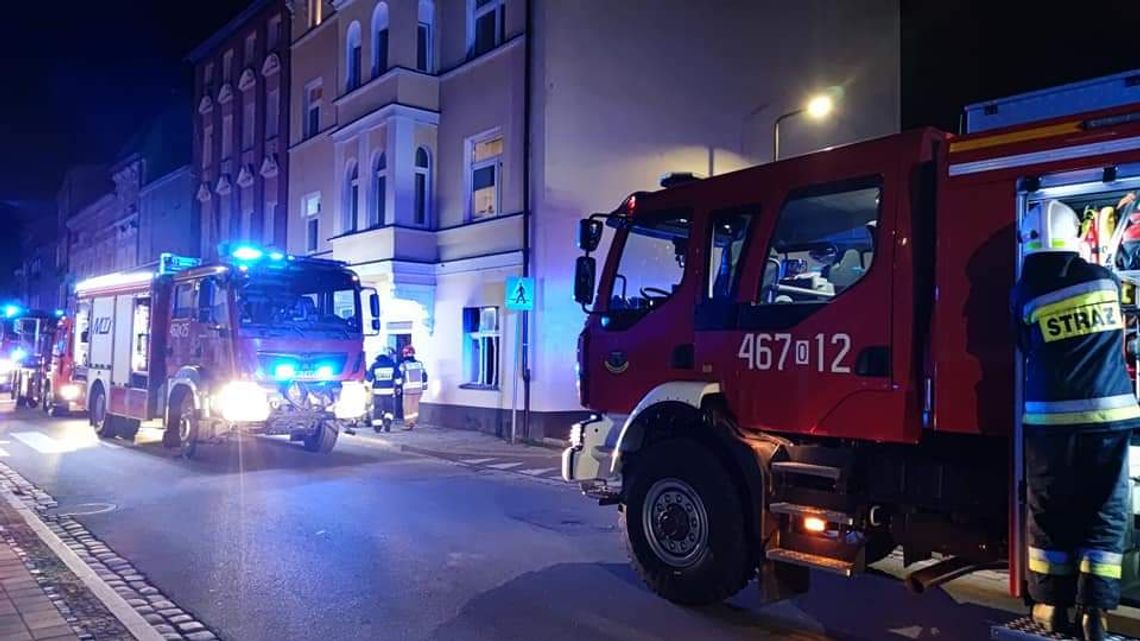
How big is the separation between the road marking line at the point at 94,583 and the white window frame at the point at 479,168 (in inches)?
394

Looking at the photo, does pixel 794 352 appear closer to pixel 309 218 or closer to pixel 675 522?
pixel 675 522

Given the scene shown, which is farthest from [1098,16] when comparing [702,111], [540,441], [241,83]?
[241,83]

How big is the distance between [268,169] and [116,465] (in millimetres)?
15195

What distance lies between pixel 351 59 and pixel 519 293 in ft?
31.9

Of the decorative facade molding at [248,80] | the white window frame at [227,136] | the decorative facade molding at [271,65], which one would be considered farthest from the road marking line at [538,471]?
the white window frame at [227,136]

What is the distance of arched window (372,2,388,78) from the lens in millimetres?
19453

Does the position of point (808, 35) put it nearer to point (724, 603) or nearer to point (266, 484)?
point (266, 484)

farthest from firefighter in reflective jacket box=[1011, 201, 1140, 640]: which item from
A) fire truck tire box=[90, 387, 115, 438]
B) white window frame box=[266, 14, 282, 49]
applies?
white window frame box=[266, 14, 282, 49]

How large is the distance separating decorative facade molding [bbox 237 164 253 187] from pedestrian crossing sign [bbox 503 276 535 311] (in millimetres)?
15658

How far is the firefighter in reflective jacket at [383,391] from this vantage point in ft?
44.9

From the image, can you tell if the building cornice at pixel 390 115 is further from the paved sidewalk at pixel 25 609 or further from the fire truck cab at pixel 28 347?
the paved sidewalk at pixel 25 609

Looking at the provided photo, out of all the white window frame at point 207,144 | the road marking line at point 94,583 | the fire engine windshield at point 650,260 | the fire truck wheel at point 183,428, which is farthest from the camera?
the white window frame at point 207,144

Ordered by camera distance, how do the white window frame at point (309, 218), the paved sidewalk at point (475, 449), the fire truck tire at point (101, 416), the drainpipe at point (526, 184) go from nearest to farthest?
the paved sidewalk at point (475, 449)
the drainpipe at point (526, 184)
the fire truck tire at point (101, 416)
the white window frame at point (309, 218)

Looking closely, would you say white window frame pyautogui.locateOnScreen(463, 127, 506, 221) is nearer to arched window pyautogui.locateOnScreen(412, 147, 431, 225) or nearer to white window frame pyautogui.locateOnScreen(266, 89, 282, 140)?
arched window pyautogui.locateOnScreen(412, 147, 431, 225)
